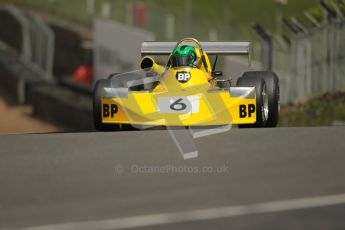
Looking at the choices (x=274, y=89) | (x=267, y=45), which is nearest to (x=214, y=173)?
(x=274, y=89)

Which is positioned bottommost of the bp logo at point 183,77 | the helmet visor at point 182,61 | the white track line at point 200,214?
the white track line at point 200,214

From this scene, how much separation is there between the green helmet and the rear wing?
4.95ft

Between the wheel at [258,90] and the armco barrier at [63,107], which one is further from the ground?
the wheel at [258,90]

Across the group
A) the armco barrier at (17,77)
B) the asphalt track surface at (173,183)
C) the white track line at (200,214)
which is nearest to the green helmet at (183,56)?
the asphalt track surface at (173,183)

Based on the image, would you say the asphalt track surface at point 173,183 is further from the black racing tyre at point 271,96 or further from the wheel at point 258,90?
the black racing tyre at point 271,96

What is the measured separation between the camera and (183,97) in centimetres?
1266

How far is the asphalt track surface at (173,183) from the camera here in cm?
610

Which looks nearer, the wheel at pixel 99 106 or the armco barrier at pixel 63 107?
the wheel at pixel 99 106

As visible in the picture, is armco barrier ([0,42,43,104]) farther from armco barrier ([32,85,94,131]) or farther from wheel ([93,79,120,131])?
wheel ([93,79,120,131])

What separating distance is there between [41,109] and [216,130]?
823 inches

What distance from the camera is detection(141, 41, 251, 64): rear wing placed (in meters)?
15.2

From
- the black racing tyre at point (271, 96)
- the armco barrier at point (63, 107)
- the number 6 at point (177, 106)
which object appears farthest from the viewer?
the armco barrier at point (63, 107)

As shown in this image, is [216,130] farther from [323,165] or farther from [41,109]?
[41,109]

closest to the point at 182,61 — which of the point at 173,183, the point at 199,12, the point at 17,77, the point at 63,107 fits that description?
the point at 173,183
